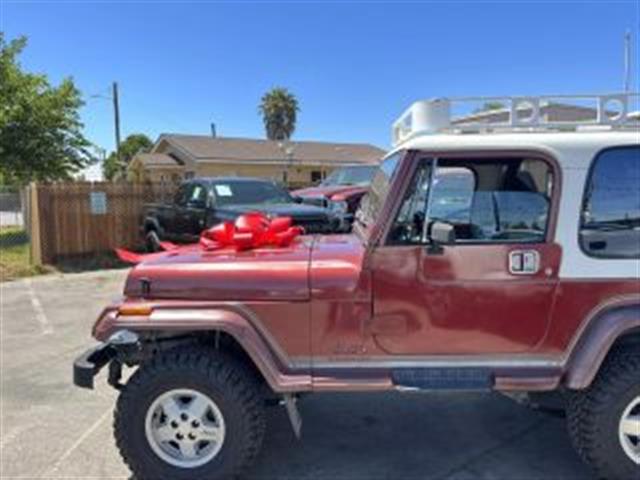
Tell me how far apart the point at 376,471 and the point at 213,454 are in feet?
3.31

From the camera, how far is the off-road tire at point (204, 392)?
3.83m

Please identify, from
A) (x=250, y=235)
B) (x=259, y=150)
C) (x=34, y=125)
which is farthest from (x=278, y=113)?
(x=250, y=235)

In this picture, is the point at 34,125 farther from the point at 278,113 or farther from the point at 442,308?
the point at 278,113

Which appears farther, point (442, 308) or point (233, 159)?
point (233, 159)

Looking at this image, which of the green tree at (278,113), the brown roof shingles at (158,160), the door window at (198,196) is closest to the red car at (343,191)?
the door window at (198,196)

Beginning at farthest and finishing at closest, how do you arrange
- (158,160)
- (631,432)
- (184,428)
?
1. (158,160)
2. (184,428)
3. (631,432)

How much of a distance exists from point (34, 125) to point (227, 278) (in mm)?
19235

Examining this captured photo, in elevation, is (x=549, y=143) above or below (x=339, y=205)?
above

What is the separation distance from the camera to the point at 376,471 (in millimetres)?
4129

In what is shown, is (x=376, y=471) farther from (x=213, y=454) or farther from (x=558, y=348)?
(x=558, y=348)

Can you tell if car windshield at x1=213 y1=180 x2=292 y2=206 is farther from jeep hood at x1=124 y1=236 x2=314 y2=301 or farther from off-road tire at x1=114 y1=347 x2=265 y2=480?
off-road tire at x1=114 y1=347 x2=265 y2=480

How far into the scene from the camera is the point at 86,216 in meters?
14.5

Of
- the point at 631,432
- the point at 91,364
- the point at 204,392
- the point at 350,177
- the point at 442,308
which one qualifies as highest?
the point at 350,177

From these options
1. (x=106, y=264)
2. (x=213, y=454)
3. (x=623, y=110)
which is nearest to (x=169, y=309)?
(x=213, y=454)
